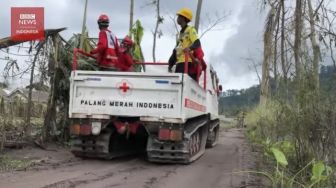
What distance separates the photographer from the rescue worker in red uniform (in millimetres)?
12516

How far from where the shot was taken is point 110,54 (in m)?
12.9

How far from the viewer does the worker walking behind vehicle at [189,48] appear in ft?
40.0

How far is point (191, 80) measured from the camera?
11719mm

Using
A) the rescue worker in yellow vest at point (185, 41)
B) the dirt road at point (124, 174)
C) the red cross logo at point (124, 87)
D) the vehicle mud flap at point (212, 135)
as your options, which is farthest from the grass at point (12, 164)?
the vehicle mud flap at point (212, 135)

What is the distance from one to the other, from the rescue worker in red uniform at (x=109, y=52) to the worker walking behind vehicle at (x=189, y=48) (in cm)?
128

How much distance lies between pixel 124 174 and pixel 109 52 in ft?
11.5

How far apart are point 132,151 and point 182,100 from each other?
Answer: 9.51ft

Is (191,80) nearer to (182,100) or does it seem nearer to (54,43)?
(182,100)

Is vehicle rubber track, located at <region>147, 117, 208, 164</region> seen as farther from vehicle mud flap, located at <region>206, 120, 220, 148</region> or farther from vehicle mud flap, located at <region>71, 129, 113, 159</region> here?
vehicle mud flap, located at <region>206, 120, 220, 148</region>

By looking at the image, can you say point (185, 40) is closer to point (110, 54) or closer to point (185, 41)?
point (185, 41)

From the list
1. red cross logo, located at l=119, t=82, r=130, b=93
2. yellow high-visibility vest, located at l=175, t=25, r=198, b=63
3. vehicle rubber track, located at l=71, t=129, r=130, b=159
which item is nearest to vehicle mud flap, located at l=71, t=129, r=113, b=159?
vehicle rubber track, located at l=71, t=129, r=130, b=159

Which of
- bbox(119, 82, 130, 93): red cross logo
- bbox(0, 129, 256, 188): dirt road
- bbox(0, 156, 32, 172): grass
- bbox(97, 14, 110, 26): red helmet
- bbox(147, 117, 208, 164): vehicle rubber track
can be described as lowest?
bbox(0, 129, 256, 188): dirt road

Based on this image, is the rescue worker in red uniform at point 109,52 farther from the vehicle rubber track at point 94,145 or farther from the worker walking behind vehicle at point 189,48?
the vehicle rubber track at point 94,145

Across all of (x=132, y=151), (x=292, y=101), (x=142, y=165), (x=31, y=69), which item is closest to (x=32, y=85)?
(x=31, y=69)
